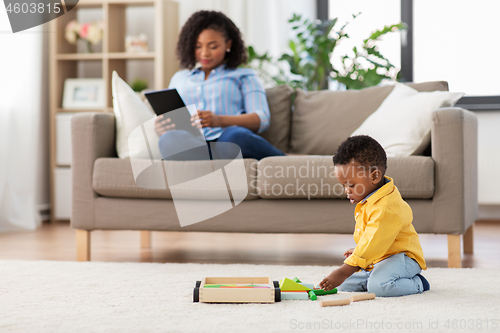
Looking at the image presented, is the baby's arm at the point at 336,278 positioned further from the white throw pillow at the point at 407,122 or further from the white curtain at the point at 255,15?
the white curtain at the point at 255,15

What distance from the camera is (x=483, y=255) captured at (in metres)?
2.05

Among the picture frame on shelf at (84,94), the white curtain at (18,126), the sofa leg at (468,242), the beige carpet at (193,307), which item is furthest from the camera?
the picture frame on shelf at (84,94)

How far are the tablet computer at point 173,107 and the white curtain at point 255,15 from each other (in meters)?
1.78

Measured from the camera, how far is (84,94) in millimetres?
3348

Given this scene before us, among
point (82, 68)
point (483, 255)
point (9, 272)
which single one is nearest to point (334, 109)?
point (483, 255)

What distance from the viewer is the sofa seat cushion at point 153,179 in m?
1.82

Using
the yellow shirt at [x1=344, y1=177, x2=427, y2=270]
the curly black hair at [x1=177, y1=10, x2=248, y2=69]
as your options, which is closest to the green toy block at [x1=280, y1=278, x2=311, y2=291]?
the yellow shirt at [x1=344, y1=177, x2=427, y2=270]

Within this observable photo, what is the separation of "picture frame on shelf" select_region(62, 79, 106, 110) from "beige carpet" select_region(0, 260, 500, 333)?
1.88m

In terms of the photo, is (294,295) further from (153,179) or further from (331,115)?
(331,115)

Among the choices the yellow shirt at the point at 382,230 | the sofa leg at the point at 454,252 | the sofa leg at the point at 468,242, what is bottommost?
the sofa leg at the point at 468,242

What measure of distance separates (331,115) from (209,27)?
0.69 m

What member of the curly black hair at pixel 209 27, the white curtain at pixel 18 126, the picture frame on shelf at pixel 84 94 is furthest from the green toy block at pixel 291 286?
the picture frame on shelf at pixel 84 94

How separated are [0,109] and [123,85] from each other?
1.21 metres

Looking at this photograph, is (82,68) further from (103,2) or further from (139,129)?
(139,129)
